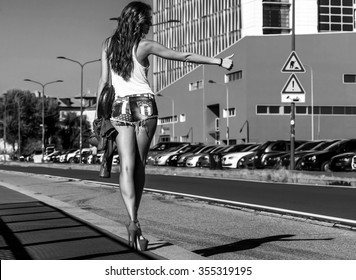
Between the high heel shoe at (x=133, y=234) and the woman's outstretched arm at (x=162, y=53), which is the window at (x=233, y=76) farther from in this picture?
the high heel shoe at (x=133, y=234)

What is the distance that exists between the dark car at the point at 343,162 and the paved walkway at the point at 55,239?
51.3ft

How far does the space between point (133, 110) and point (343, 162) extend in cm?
1935

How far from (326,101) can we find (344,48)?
19.8ft

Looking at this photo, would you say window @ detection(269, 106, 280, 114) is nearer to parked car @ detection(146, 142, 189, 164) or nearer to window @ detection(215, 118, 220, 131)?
window @ detection(215, 118, 220, 131)

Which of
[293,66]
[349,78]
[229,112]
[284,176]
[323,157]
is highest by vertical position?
[349,78]

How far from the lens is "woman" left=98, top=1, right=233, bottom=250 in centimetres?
556

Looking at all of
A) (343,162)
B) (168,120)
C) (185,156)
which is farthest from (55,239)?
(168,120)

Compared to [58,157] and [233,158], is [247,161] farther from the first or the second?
[58,157]

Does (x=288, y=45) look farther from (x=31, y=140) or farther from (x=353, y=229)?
(x=353, y=229)

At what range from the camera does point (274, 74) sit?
255 feet

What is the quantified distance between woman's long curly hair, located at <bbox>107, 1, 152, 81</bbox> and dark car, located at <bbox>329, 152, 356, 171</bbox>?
61.6 ft

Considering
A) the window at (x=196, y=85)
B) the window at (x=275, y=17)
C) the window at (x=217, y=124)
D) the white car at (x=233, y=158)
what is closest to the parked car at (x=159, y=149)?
the white car at (x=233, y=158)

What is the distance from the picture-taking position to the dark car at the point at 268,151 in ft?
97.8

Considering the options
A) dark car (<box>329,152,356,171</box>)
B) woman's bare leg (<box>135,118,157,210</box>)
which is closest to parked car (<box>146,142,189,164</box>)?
dark car (<box>329,152,356,171</box>)
